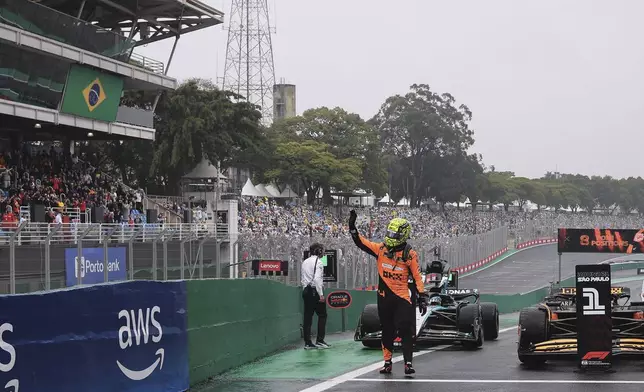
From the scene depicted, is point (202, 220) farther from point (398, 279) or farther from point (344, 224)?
point (398, 279)

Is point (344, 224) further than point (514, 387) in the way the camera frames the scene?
Yes

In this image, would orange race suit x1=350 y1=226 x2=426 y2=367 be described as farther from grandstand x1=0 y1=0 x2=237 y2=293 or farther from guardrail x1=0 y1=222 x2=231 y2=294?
grandstand x1=0 y1=0 x2=237 y2=293

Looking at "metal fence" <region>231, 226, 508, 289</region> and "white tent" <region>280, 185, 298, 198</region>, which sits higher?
"white tent" <region>280, 185, 298, 198</region>

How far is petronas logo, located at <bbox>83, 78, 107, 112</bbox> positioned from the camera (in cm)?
3800

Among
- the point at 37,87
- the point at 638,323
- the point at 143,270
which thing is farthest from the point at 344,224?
the point at 638,323

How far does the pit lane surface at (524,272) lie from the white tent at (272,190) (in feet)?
50.2

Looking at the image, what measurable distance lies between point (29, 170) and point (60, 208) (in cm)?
490

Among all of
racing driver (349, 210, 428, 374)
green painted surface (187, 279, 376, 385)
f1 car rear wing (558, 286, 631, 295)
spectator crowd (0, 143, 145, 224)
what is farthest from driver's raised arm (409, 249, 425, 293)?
spectator crowd (0, 143, 145, 224)

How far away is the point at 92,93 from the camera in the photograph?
3834cm

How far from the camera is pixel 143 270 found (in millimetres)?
18969

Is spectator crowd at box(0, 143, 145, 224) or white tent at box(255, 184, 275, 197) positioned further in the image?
white tent at box(255, 184, 275, 197)

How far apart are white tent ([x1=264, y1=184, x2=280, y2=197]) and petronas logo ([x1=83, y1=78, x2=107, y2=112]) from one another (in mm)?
35184

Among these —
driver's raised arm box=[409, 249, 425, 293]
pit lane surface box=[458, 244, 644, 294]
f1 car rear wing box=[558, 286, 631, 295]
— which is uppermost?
driver's raised arm box=[409, 249, 425, 293]

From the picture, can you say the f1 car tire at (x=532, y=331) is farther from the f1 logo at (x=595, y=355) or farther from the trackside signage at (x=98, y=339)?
the trackside signage at (x=98, y=339)
